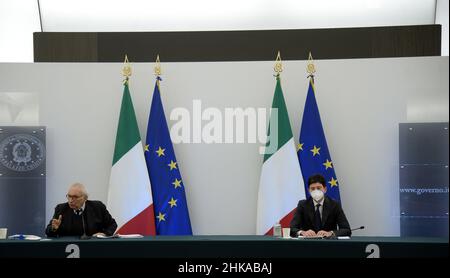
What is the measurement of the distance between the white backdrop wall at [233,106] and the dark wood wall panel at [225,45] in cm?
32

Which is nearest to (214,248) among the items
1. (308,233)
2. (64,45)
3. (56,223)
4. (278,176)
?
(308,233)

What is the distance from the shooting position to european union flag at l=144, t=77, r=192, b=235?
777cm

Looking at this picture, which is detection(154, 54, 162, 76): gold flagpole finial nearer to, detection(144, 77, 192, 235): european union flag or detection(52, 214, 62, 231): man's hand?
detection(144, 77, 192, 235): european union flag

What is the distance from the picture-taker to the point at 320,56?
8.30m

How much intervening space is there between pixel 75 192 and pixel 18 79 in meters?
2.05

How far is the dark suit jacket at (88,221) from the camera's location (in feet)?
20.9

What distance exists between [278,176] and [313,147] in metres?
0.44

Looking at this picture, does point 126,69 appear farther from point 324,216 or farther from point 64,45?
point 324,216

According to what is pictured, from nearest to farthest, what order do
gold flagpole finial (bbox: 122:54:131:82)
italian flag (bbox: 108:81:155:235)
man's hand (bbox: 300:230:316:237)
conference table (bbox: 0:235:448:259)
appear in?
conference table (bbox: 0:235:448:259), man's hand (bbox: 300:230:316:237), italian flag (bbox: 108:81:155:235), gold flagpole finial (bbox: 122:54:131:82)

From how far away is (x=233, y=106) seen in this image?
315 inches

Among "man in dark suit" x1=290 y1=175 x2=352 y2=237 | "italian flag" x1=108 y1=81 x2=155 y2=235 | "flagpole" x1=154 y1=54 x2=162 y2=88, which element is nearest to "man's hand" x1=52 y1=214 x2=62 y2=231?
"italian flag" x1=108 y1=81 x2=155 y2=235

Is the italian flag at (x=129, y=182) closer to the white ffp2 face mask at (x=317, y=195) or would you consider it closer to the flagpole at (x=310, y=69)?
the flagpole at (x=310, y=69)

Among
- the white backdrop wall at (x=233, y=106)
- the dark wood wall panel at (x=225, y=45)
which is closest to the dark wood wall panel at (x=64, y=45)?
the dark wood wall panel at (x=225, y=45)
